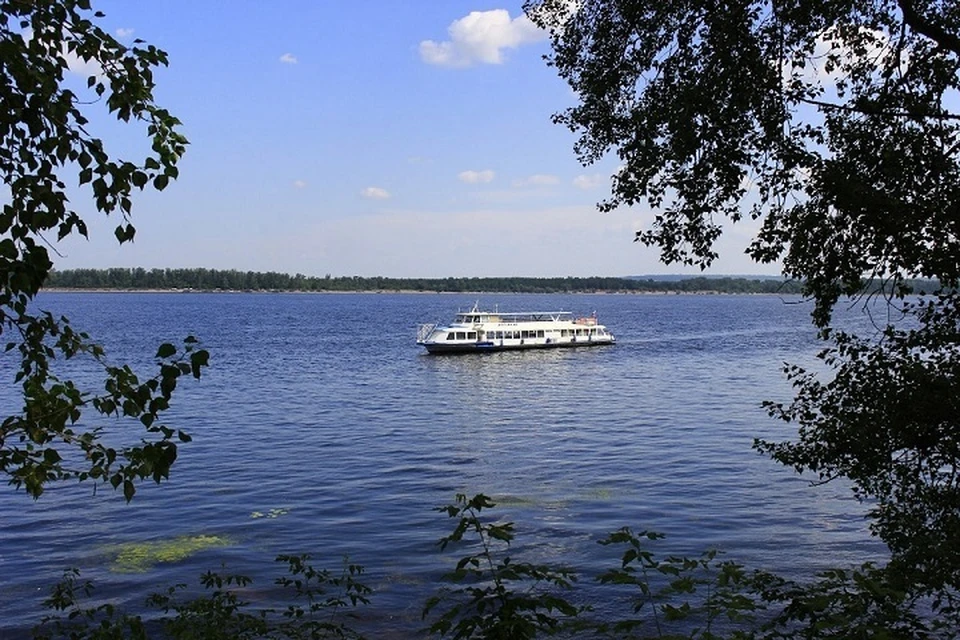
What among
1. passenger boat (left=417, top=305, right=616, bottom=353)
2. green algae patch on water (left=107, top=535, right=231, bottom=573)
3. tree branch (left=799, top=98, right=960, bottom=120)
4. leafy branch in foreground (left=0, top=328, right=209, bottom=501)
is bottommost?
green algae patch on water (left=107, top=535, right=231, bottom=573)

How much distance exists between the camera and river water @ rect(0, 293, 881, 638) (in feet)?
52.9

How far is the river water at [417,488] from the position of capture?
52.9 feet

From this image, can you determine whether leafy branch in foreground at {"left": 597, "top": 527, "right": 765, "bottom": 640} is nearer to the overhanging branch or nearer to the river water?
the river water

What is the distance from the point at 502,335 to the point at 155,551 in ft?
203

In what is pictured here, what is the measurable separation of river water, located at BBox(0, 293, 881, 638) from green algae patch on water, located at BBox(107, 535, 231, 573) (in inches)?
6.6

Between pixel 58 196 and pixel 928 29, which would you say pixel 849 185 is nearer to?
pixel 928 29

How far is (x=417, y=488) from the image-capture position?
74.7 ft

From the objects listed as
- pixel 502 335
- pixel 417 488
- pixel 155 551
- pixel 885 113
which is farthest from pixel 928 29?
pixel 502 335

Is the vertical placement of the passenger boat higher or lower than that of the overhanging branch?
lower

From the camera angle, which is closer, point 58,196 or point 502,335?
point 58,196

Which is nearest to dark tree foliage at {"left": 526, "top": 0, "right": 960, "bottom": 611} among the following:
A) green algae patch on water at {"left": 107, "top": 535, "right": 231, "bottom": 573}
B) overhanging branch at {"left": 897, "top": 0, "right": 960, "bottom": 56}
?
overhanging branch at {"left": 897, "top": 0, "right": 960, "bottom": 56}

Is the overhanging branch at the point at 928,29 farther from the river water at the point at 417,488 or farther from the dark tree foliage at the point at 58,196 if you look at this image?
the river water at the point at 417,488

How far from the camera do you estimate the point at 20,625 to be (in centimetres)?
1279

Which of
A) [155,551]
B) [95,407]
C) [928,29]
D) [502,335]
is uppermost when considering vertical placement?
[928,29]
